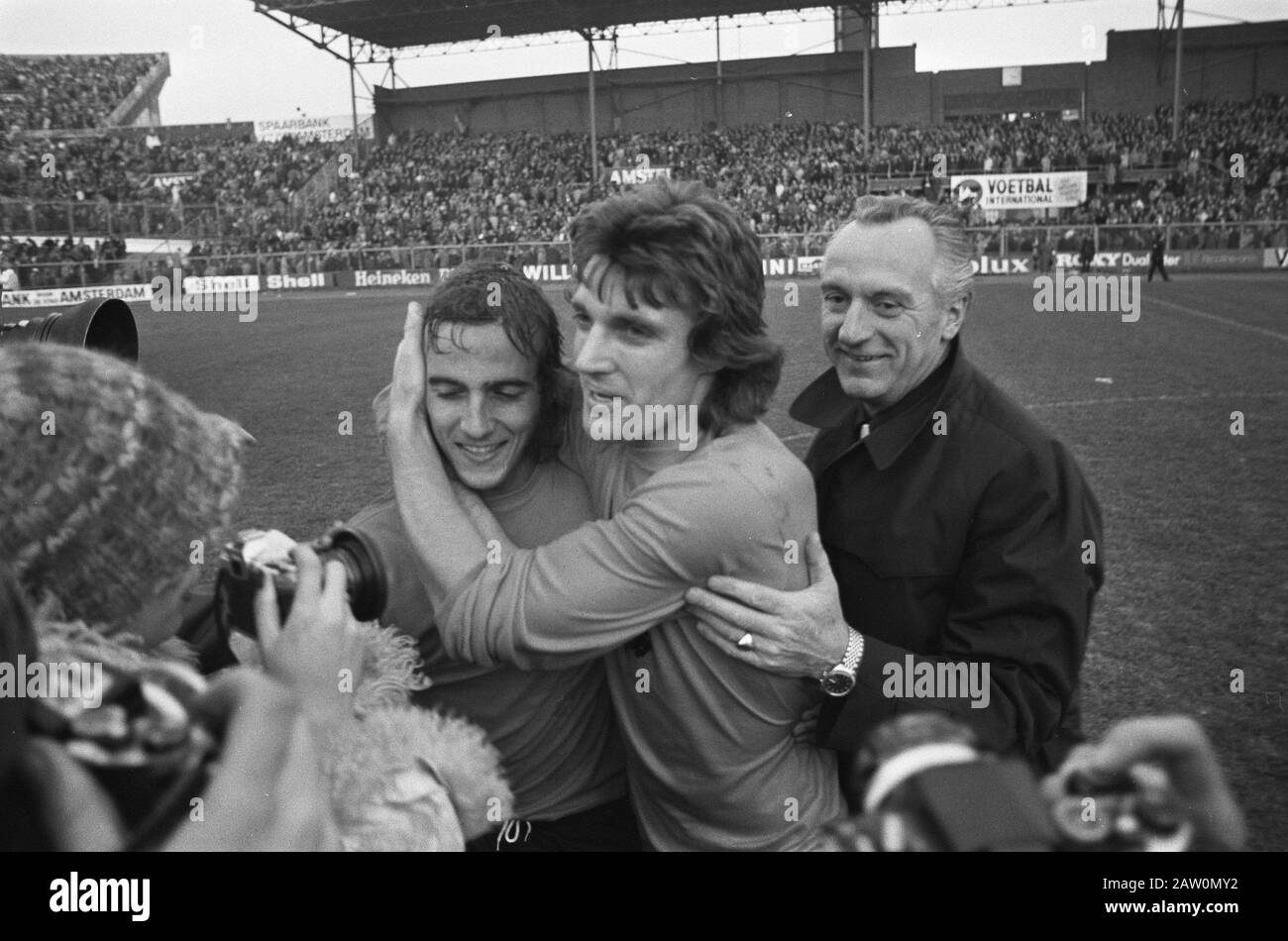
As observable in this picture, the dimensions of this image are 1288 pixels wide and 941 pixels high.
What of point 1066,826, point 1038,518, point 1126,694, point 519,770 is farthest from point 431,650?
point 1126,694

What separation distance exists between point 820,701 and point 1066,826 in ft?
3.79

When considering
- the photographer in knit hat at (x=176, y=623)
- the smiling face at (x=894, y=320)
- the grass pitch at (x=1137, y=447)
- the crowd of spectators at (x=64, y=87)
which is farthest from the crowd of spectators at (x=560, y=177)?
the photographer in knit hat at (x=176, y=623)

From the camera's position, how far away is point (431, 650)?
2000 millimetres

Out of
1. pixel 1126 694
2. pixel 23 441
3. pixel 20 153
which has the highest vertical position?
pixel 20 153

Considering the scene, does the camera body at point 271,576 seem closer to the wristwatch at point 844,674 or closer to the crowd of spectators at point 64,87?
the wristwatch at point 844,674

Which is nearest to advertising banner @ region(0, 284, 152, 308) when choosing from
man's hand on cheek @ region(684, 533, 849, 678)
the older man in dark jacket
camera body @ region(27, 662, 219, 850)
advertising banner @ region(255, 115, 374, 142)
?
advertising banner @ region(255, 115, 374, 142)

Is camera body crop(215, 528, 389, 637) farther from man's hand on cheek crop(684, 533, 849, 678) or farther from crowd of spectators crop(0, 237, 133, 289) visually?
crowd of spectators crop(0, 237, 133, 289)

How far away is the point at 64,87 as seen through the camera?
1420 inches

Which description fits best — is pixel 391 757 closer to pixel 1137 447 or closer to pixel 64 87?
pixel 1137 447

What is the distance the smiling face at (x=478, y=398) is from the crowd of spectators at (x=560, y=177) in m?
26.3

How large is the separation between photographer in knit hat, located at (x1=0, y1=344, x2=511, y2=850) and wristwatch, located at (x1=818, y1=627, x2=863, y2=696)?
2.08 ft

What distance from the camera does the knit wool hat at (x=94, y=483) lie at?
43.0 inches
